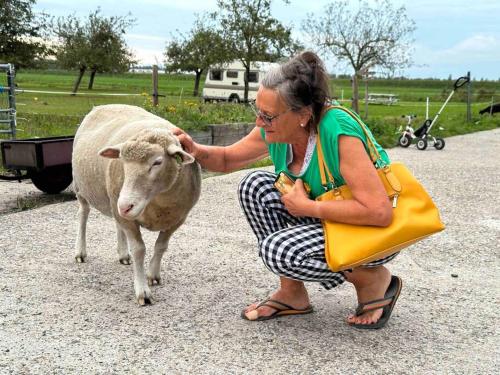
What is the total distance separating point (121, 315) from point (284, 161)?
1.28 meters

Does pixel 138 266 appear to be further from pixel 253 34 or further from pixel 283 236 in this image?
pixel 253 34

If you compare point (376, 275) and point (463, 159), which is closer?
point (376, 275)

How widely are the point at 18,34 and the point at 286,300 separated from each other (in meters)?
34.7

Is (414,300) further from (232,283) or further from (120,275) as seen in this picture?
(120,275)

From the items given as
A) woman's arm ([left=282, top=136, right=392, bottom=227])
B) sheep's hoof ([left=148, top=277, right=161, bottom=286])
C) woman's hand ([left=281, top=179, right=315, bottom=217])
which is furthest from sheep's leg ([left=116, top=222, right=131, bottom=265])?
woman's arm ([left=282, top=136, right=392, bottom=227])

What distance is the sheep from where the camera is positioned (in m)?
3.17

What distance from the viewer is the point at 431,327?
329 cm

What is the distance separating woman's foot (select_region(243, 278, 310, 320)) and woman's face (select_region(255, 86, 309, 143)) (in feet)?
2.90

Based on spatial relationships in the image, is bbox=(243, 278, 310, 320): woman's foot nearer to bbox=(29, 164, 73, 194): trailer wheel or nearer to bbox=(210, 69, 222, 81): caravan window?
bbox=(29, 164, 73, 194): trailer wheel

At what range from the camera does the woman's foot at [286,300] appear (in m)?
3.33

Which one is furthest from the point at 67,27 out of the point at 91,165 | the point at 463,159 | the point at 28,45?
the point at 91,165

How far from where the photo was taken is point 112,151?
329cm

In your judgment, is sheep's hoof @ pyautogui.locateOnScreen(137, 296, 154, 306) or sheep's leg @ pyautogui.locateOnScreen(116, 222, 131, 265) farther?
sheep's leg @ pyautogui.locateOnScreen(116, 222, 131, 265)

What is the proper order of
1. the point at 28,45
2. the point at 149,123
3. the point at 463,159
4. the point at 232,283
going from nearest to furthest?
1. the point at 149,123
2. the point at 232,283
3. the point at 463,159
4. the point at 28,45
